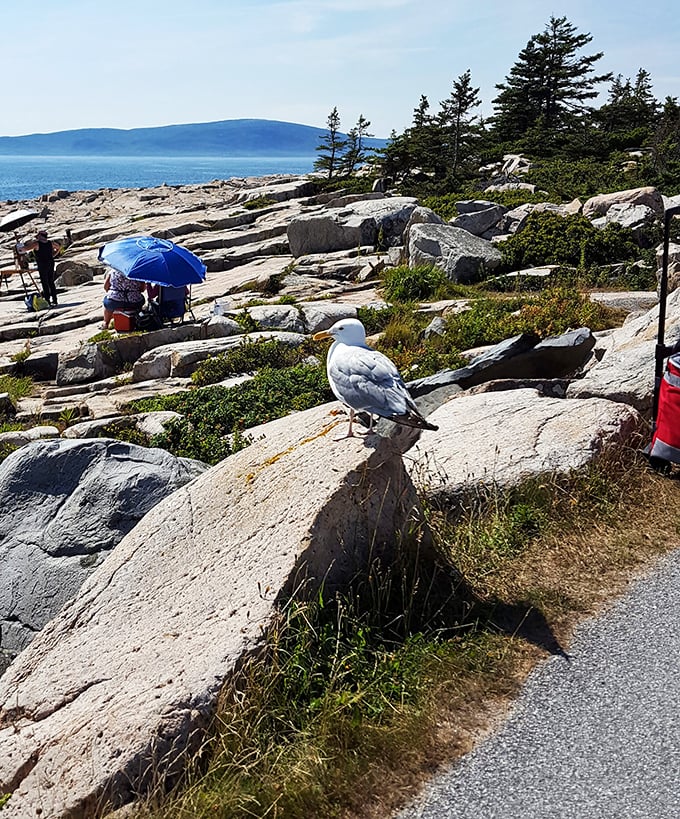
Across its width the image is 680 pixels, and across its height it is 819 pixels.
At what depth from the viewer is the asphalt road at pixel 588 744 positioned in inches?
164

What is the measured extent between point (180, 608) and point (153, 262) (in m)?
14.8

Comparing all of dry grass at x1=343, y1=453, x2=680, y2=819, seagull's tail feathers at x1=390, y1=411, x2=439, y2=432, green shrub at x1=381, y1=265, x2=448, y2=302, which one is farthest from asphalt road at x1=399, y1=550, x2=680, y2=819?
green shrub at x1=381, y1=265, x2=448, y2=302

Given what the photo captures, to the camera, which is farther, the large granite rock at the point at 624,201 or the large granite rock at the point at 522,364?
the large granite rock at the point at 624,201

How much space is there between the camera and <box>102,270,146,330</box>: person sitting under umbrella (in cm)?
2038

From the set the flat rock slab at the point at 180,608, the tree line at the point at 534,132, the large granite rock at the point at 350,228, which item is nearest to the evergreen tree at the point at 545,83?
the tree line at the point at 534,132

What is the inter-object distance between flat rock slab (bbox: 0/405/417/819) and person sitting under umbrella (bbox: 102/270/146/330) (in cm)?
1484

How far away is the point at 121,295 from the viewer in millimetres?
20406

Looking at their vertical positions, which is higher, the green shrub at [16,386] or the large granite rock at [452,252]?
the large granite rock at [452,252]

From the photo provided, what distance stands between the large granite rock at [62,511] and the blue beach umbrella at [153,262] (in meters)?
10.8

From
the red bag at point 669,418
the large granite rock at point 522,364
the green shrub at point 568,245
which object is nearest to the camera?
the red bag at point 669,418

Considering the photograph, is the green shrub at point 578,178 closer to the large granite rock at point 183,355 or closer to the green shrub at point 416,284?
the green shrub at point 416,284

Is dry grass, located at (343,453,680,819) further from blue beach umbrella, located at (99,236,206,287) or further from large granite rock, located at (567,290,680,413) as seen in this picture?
blue beach umbrella, located at (99,236,206,287)

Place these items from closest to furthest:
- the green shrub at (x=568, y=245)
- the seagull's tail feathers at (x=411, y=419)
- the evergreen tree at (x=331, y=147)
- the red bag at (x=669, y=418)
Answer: the seagull's tail feathers at (x=411, y=419) → the red bag at (x=669, y=418) → the green shrub at (x=568, y=245) → the evergreen tree at (x=331, y=147)

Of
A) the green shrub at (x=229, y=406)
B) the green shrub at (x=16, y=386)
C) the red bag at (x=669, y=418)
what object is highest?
the red bag at (x=669, y=418)
